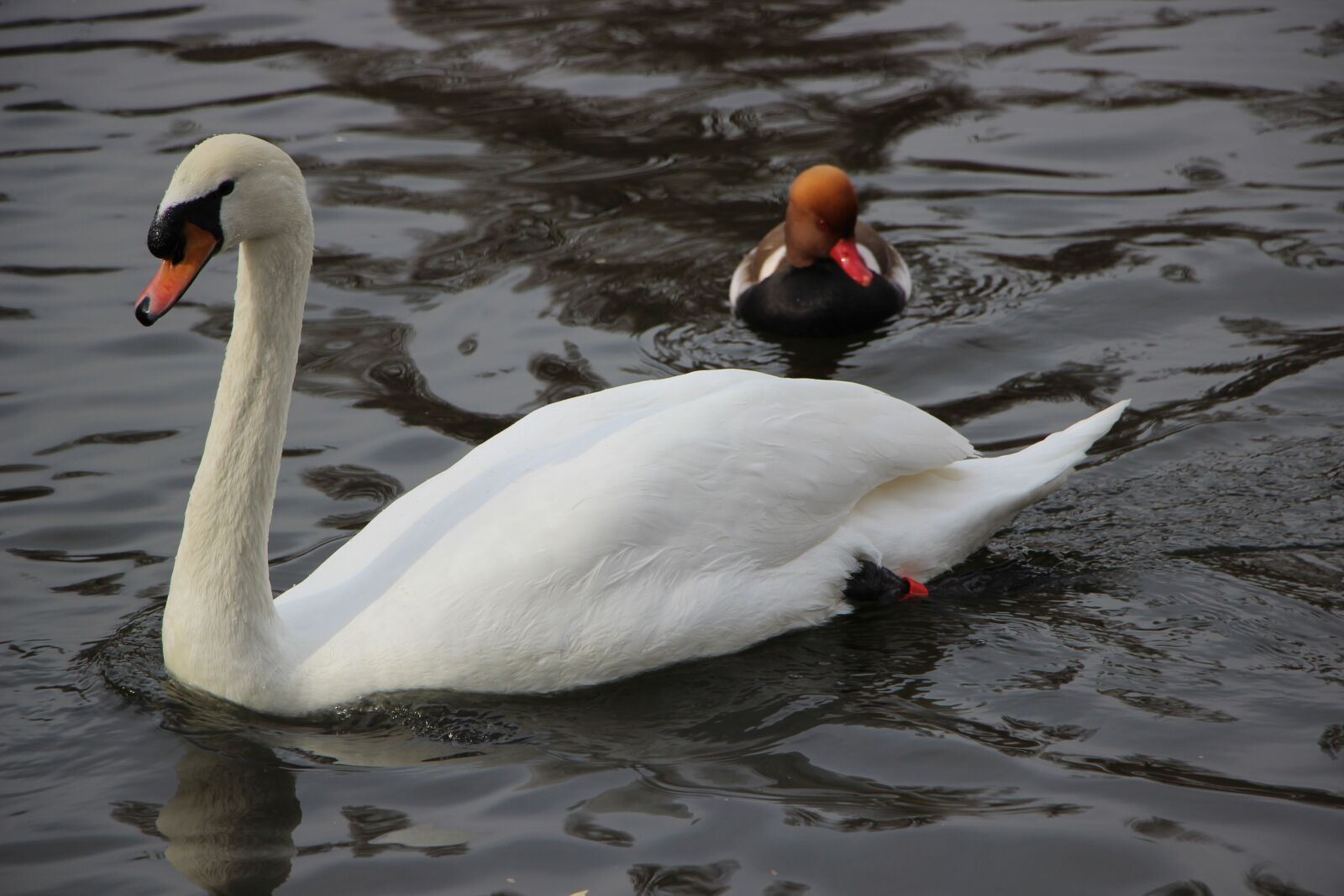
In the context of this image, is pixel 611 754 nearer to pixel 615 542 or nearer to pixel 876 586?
pixel 615 542

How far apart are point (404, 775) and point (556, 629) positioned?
0.62 meters

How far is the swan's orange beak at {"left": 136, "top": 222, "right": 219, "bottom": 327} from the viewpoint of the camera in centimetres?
455

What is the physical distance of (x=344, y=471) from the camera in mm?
7117

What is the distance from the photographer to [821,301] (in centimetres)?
845

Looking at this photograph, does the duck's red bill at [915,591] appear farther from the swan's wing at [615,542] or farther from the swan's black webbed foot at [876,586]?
the swan's wing at [615,542]

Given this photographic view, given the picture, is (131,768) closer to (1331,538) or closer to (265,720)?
(265,720)

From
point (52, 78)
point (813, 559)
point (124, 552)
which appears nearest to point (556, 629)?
point (813, 559)

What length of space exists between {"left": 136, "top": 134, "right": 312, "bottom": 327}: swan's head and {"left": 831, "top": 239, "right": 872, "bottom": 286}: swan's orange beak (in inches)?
163

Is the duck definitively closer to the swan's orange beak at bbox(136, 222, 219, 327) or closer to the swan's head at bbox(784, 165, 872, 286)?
the swan's head at bbox(784, 165, 872, 286)

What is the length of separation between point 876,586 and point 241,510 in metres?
2.10

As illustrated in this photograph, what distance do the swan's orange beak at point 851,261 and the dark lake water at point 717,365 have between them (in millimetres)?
336

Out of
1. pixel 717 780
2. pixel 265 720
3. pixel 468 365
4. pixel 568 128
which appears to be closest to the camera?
pixel 717 780

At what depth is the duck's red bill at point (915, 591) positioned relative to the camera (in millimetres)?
5637

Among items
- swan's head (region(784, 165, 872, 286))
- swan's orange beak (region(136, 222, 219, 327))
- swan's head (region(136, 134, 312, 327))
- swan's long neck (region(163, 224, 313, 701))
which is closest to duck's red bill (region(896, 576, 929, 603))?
swan's long neck (region(163, 224, 313, 701))
